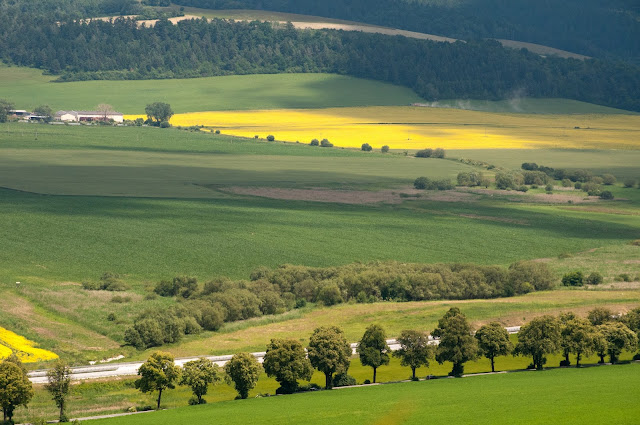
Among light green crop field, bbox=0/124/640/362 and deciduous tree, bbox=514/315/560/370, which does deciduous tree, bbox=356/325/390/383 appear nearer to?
deciduous tree, bbox=514/315/560/370

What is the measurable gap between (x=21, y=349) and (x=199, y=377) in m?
16.5

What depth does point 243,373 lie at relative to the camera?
7025 cm

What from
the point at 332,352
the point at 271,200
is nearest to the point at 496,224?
the point at 271,200

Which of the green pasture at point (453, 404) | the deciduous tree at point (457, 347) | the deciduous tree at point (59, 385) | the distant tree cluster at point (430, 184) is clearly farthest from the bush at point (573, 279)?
the distant tree cluster at point (430, 184)

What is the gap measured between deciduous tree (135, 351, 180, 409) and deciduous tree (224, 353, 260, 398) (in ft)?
11.6

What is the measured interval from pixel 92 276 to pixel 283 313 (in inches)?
771

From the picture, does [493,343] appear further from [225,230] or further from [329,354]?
[225,230]

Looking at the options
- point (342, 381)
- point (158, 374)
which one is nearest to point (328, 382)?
point (342, 381)

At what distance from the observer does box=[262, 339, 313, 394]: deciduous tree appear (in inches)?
2830

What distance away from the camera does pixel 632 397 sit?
61375mm

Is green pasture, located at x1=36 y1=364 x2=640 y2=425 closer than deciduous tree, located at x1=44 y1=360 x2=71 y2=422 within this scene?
Yes

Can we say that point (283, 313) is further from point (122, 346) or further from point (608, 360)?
point (608, 360)

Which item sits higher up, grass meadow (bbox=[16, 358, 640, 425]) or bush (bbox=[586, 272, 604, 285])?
bush (bbox=[586, 272, 604, 285])

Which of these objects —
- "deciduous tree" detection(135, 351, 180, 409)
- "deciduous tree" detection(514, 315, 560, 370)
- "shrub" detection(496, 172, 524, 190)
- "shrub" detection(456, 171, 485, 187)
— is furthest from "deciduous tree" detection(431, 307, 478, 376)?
"shrub" detection(456, 171, 485, 187)
